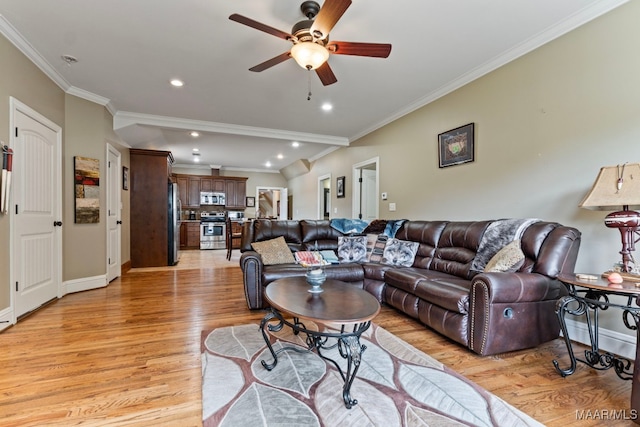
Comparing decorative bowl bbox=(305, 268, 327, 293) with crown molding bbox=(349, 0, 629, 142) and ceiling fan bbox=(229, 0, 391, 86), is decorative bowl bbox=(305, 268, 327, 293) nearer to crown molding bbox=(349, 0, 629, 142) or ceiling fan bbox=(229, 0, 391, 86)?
ceiling fan bbox=(229, 0, 391, 86)

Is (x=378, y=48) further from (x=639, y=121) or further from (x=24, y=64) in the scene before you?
(x=24, y=64)

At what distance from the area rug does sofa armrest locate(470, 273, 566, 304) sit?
1.95 feet

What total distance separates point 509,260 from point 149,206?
5.79m

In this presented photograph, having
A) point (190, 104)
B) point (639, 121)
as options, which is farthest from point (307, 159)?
point (639, 121)

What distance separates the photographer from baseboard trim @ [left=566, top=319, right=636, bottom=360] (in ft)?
6.81

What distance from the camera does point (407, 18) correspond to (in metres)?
2.38

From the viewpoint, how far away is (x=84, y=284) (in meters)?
3.88

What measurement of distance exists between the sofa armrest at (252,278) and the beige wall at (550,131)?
8.12 ft

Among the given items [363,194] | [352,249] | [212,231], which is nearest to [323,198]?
[363,194]

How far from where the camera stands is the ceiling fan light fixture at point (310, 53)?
2.13 metres

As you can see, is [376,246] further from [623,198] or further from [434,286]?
[623,198]

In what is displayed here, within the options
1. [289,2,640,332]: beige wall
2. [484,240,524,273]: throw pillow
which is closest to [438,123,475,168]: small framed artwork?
[289,2,640,332]: beige wall

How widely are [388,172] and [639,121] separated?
306 cm

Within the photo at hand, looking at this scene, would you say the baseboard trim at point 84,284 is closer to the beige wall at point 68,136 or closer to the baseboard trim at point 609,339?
the beige wall at point 68,136
